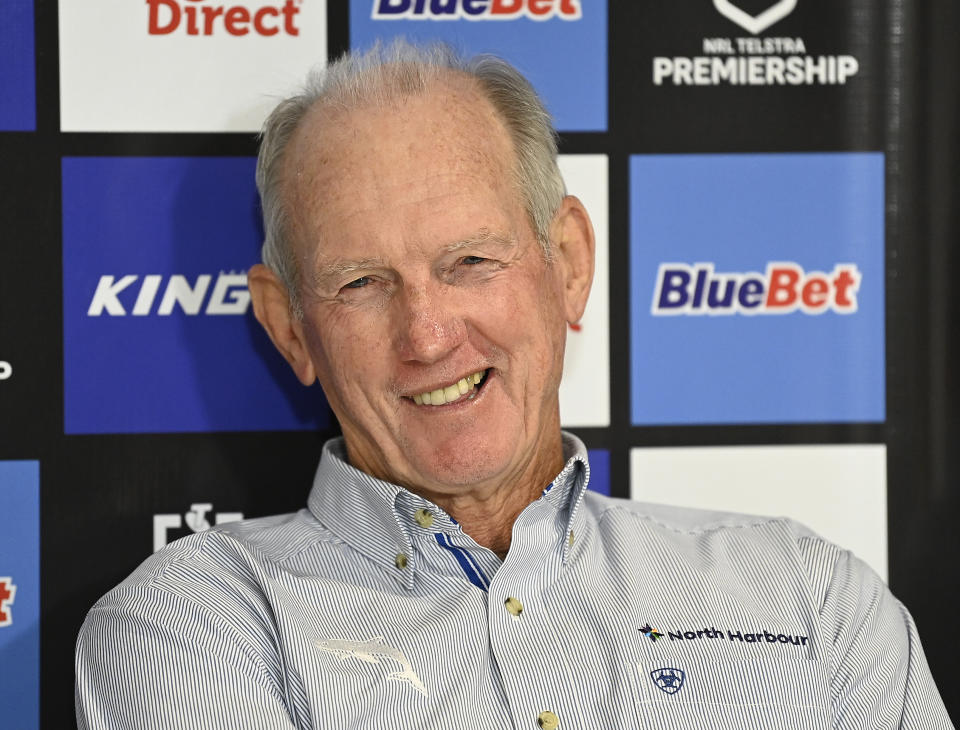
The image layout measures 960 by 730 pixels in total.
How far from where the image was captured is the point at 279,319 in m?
1.70

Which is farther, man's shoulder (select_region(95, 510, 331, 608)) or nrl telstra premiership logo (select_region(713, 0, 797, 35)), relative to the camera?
→ nrl telstra premiership logo (select_region(713, 0, 797, 35))

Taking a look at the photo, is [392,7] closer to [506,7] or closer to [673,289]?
[506,7]

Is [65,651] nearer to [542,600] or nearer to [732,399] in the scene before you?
[542,600]

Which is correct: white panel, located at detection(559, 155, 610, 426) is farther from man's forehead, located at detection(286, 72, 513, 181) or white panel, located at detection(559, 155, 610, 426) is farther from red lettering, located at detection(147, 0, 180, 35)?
red lettering, located at detection(147, 0, 180, 35)

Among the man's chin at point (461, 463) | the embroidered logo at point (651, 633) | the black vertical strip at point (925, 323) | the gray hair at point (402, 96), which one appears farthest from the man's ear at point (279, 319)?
the black vertical strip at point (925, 323)

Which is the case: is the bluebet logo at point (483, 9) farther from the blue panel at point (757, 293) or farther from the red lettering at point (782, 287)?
the red lettering at point (782, 287)

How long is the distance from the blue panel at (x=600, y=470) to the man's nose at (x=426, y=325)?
52cm

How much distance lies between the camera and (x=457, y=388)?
1510 millimetres

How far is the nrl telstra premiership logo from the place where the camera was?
1.88m

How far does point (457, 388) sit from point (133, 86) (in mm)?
804

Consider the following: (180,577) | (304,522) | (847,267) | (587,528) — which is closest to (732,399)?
(847,267)

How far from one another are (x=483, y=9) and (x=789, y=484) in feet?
3.27

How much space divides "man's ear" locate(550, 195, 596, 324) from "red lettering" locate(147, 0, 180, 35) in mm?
742

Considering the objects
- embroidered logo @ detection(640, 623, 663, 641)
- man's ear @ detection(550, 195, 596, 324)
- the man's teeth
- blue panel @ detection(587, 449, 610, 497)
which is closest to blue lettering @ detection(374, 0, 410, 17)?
man's ear @ detection(550, 195, 596, 324)
